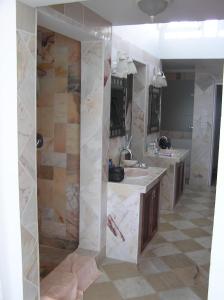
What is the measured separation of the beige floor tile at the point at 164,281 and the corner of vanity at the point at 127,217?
0.29 meters

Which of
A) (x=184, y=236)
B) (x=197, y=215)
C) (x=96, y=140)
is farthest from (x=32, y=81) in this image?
(x=197, y=215)

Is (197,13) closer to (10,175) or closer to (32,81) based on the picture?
(32,81)

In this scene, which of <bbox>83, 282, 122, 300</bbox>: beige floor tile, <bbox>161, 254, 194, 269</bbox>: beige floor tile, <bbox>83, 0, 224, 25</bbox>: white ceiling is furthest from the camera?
<bbox>161, 254, 194, 269</bbox>: beige floor tile

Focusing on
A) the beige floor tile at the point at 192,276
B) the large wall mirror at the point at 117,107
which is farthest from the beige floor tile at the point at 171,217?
the large wall mirror at the point at 117,107

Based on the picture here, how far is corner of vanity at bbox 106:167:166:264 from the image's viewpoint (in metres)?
3.20

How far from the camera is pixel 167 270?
3.18 m

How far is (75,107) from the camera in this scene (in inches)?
124

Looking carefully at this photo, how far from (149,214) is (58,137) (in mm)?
1285

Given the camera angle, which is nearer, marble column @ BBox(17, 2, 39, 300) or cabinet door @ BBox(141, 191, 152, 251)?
marble column @ BBox(17, 2, 39, 300)

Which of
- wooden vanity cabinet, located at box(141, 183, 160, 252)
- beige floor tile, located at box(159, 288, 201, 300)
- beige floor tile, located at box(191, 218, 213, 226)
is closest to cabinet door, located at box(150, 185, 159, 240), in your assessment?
wooden vanity cabinet, located at box(141, 183, 160, 252)

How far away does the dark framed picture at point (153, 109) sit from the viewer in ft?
16.3

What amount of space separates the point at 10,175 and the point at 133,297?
1.53m

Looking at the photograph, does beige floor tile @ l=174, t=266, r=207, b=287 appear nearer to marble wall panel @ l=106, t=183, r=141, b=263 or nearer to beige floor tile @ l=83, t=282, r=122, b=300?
marble wall panel @ l=106, t=183, r=141, b=263

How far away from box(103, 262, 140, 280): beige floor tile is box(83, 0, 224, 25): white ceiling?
7.51 feet
